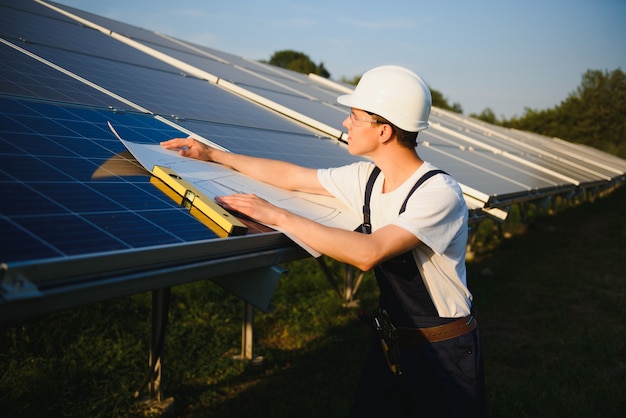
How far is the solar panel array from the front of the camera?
78.7 inches

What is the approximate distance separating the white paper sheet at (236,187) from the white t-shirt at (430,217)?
13 centimetres

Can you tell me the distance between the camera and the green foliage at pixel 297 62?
6956 cm

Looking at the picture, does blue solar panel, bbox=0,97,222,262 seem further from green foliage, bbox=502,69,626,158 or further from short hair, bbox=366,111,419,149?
green foliage, bbox=502,69,626,158

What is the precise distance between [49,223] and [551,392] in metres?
5.83

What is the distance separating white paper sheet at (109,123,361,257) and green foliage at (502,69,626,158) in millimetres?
58149

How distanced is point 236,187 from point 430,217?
1.10m

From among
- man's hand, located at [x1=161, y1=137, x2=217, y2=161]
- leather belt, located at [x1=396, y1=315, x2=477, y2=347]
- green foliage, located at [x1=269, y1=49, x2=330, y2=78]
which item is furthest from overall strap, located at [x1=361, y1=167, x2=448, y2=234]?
green foliage, located at [x1=269, y1=49, x2=330, y2=78]

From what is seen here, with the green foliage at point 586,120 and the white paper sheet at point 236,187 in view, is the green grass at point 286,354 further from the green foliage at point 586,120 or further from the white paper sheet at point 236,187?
the green foliage at point 586,120

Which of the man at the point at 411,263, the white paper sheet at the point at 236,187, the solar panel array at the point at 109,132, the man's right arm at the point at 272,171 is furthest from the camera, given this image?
the man's right arm at the point at 272,171

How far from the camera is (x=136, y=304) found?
766cm

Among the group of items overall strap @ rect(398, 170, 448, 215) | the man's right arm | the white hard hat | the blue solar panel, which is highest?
the white hard hat

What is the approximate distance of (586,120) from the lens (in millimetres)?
59781

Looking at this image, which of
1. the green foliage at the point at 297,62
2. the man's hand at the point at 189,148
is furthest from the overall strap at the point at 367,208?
the green foliage at the point at 297,62

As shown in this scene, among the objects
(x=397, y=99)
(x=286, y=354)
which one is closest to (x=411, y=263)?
(x=397, y=99)
